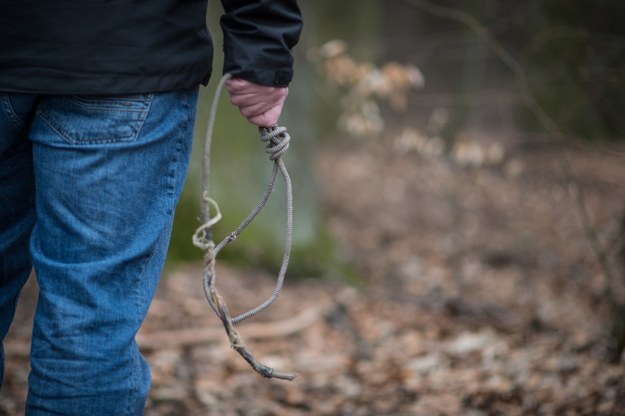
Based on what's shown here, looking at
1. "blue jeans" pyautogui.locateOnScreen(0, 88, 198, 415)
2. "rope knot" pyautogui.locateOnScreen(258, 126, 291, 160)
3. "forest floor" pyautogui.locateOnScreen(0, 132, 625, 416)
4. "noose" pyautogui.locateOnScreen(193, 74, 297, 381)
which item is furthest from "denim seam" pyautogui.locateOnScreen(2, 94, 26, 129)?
"forest floor" pyautogui.locateOnScreen(0, 132, 625, 416)

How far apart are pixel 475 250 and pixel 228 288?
2990 mm

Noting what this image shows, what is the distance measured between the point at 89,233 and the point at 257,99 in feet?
1.87

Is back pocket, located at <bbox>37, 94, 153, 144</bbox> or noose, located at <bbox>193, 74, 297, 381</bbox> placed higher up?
back pocket, located at <bbox>37, 94, 153, 144</bbox>

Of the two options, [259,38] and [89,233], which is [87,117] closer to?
[89,233]

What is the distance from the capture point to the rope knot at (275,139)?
1.89 meters

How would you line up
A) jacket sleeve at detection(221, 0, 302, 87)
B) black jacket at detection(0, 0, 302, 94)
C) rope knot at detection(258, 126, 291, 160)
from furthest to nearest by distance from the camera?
rope knot at detection(258, 126, 291, 160) < jacket sleeve at detection(221, 0, 302, 87) < black jacket at detection(0, 0, 302, 94)

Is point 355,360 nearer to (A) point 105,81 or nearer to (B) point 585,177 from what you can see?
(A) point 105,81

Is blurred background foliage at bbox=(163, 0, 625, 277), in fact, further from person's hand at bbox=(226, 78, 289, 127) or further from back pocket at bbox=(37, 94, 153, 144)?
back pocket at bbox=(37, 94, 153, 144)

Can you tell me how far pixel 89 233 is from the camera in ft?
5.46

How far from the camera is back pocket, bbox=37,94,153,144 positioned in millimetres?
1651

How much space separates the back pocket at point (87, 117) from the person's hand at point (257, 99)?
0.29 m

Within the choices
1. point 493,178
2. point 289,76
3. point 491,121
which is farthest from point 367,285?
point 491,121

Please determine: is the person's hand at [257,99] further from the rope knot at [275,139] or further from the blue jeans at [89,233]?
the blue jeans at [89,233]

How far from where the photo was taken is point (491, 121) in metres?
13.4
